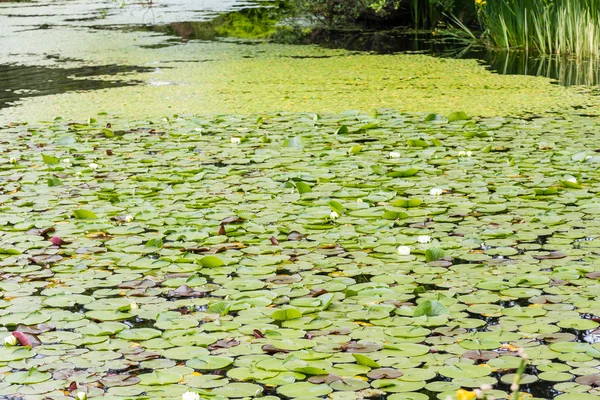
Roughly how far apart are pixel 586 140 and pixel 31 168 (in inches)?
116

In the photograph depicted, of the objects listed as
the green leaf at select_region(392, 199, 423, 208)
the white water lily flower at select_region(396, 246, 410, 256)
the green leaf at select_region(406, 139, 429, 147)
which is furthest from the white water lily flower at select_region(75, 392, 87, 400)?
the green leaf at select_region(406, 139, 429, 147)

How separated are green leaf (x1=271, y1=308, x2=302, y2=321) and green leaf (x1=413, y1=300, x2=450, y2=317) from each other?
13.0 inches

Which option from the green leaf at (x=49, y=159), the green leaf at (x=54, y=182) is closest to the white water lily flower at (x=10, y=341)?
the green leaf at (x=54, y=182)

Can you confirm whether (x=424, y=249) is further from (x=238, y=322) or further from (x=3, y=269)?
(x=3, y=269)

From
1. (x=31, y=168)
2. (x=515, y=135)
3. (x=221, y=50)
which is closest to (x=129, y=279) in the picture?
(x=31, y=168)

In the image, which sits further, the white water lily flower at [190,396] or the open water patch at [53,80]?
the open water patch at [53,80]

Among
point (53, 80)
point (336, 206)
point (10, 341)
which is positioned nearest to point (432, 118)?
point (336, 206)

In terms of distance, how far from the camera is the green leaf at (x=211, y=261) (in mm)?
2877

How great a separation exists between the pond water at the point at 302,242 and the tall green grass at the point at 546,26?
1.27 meters

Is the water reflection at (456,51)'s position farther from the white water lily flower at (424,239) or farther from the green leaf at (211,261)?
the green leaf at (211,261)

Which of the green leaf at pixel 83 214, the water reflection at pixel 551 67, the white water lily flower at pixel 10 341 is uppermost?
the water reflection at pixel 551 67

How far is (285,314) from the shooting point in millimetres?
2412

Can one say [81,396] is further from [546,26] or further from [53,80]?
[546,26]

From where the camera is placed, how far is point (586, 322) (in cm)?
230
